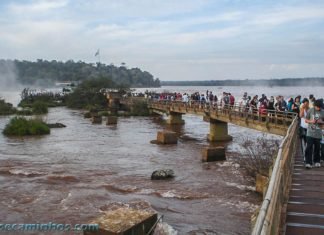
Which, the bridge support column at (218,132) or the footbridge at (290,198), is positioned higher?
the footbridge at (290,198)

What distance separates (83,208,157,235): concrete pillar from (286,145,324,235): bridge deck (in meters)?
3.42

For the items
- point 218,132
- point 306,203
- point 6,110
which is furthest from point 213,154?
Answer: point 6,110

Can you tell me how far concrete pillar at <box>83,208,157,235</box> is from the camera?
9023 millimetres

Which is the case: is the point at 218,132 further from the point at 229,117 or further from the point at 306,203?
the point at 306,203

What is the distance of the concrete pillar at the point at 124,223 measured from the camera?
9023 millimetres

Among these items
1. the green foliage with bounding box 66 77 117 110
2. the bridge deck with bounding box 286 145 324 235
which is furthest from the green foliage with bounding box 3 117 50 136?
the green foliage with bounding box 66 77 117 110

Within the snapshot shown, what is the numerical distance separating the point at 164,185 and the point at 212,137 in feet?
55.3

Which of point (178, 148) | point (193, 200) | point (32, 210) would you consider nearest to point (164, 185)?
point (193, 200)

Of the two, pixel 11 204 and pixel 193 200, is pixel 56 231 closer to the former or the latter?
pixel 11 204

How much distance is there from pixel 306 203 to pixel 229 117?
23150 mm

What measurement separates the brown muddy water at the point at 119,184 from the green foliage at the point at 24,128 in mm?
5069

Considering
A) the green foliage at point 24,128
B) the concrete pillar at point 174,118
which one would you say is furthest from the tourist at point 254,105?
the concrete pillar at point 174,118

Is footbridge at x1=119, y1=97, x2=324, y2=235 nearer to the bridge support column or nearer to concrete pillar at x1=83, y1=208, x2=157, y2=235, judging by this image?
concrete pillar at x1=83, y1=208, x2=157, y2=235

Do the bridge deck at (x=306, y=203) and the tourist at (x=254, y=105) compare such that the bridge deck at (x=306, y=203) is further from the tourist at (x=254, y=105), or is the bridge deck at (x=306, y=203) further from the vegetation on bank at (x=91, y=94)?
the vegetation on bank at (x=91, y=94)
